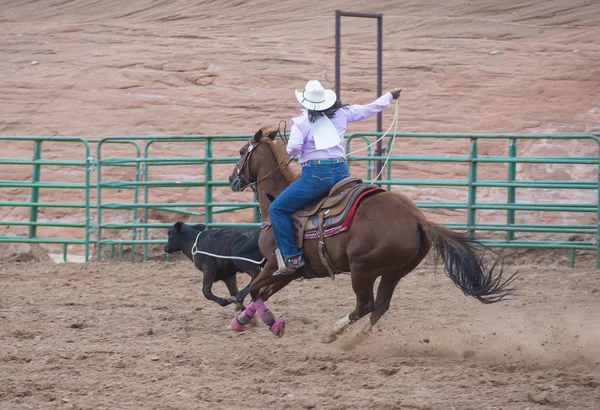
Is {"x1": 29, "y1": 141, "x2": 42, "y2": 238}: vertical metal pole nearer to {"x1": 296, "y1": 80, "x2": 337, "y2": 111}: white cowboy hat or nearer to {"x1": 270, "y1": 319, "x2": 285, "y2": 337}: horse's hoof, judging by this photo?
{"x1": 270, "y1": 319, "x2": 285, "y2": 337}: horse's hoof

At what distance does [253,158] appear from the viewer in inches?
281

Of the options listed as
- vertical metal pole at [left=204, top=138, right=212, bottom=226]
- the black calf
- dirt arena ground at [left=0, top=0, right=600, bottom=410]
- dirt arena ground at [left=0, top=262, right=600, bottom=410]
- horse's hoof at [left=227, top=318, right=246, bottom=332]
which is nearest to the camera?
dirt arena ground at [left=0, top=262, right=600, bottom=410]

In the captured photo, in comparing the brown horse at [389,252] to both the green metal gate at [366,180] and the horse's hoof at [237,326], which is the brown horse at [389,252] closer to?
the horse's hoof at [237,326]

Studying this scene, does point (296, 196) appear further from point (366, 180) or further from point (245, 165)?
point (366, 180)

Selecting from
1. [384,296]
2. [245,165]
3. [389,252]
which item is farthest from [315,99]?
[384,296]

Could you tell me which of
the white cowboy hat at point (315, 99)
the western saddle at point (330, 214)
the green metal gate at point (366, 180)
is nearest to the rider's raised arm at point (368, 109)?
the white cowboy hat at point (315, 99)

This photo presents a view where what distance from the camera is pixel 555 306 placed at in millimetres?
8219

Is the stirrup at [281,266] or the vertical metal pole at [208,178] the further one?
the vertical metal pole at [208,178]

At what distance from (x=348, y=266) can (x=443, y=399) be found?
5.63 ft

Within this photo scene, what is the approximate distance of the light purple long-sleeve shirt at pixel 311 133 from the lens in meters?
6.48

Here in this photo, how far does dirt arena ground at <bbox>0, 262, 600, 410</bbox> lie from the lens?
5.14 m

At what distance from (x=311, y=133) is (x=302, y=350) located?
1.61 meters

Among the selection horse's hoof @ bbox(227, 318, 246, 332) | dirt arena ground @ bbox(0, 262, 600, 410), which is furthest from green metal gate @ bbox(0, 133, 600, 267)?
horse's hoof @ bbox(227, 318, 246, 332)

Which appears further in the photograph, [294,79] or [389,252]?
[294,79]
